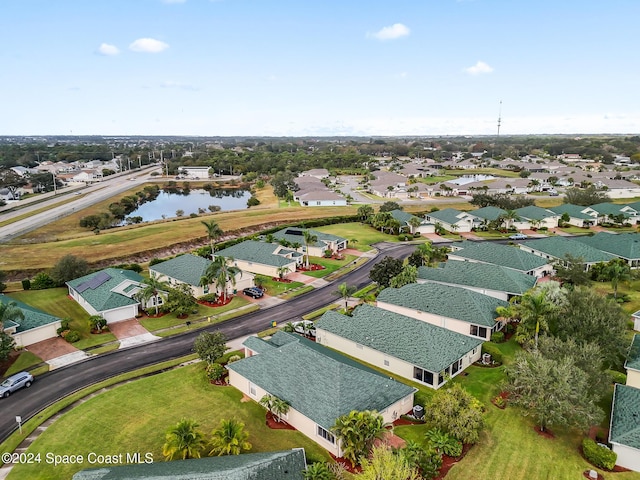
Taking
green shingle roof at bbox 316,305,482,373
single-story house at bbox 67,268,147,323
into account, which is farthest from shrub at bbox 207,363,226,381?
single-story house at bbox 67,268,147,323

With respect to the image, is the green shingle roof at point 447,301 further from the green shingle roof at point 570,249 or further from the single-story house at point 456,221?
the single-story house at point 456,221

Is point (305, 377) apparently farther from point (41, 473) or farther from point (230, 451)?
point (41, 473)

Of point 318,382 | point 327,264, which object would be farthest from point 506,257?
point 318,382

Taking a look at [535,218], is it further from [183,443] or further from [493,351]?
[183,443]

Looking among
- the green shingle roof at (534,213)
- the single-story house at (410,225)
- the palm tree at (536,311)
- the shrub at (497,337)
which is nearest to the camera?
the palm tree at (536,311)

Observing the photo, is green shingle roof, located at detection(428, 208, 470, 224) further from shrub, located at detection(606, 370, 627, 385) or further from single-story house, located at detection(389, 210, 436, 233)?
shrub, located at detection(606, 370, 627, 385)

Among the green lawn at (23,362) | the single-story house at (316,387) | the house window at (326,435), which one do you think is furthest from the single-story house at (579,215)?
the green lawn at (23,362)

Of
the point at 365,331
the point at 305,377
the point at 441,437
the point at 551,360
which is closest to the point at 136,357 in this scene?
the point at 305,377

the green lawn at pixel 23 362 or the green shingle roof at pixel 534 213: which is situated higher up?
the green shingle roof at pixel 534 213
